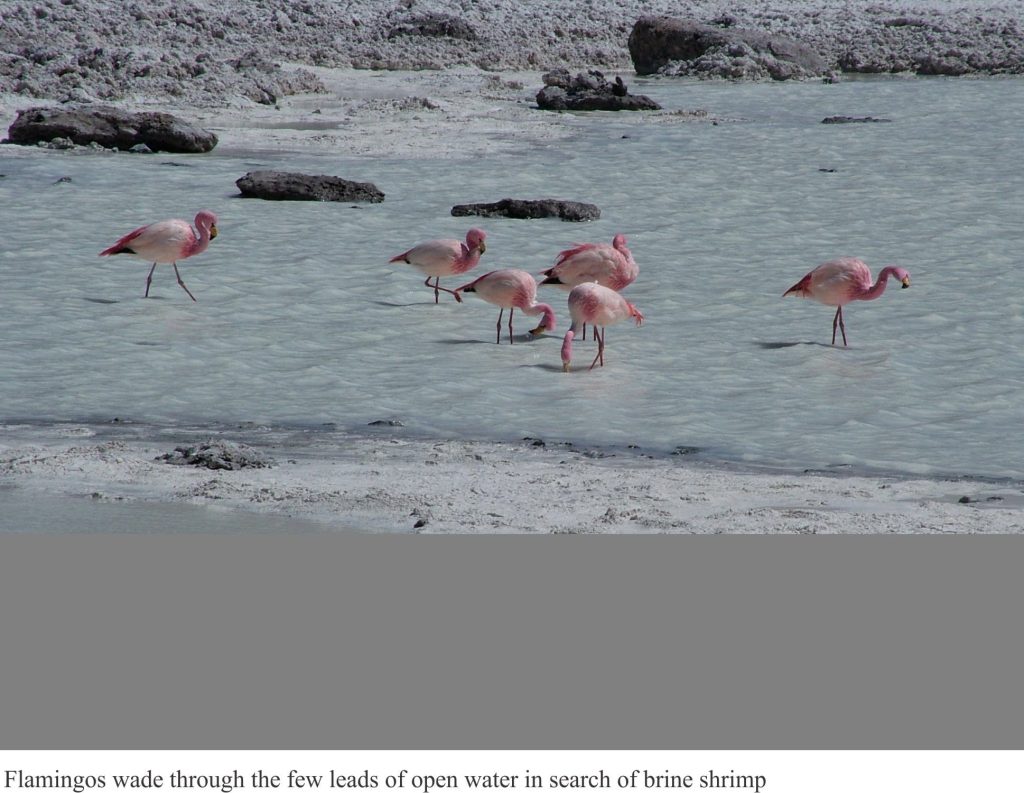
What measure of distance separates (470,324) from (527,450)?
10.6 feet

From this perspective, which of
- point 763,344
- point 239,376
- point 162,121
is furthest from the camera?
point 162,121

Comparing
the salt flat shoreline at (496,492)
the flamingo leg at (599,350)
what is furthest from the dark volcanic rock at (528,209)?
the salt flat shoreline at (496,492)

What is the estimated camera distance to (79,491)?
6855mm

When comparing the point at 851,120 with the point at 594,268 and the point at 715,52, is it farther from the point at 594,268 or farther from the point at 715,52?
the point at 594,268

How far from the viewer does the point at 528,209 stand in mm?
14492

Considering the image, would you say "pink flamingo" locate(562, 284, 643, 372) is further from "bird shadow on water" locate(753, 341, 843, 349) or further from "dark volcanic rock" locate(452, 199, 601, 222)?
"dark volcanic rock" locate(452, 199, 601, 222)

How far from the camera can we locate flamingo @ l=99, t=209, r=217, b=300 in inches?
440

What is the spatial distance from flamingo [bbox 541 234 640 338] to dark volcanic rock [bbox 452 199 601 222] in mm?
3815

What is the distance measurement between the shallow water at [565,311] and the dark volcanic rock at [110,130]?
1.39 feet

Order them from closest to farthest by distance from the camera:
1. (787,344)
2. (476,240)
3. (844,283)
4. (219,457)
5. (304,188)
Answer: (219,457)
(844,283)
(787,344)
(476,240)
(304,188)

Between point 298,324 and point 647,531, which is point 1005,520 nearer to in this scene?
point 647,531

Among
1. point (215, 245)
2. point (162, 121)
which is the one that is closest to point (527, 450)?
point (215, 245)

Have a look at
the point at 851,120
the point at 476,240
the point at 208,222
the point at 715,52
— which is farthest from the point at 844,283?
the point at 715,52

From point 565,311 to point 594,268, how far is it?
2.80ft
